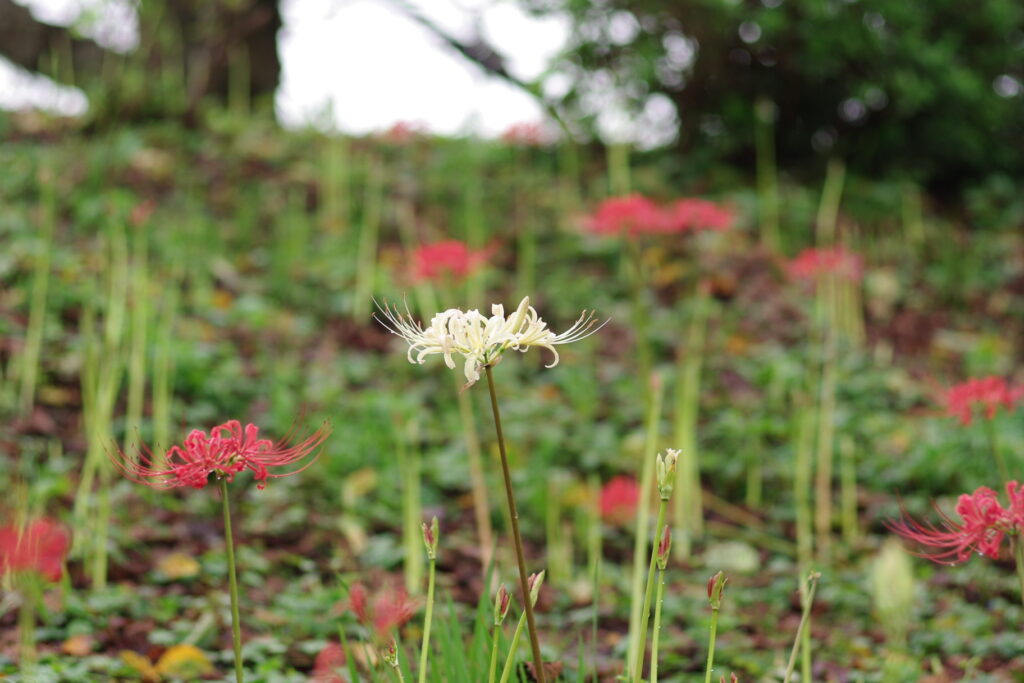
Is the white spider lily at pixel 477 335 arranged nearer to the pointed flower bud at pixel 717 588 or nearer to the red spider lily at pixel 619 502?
the pointed flower bud at pixel 717 588

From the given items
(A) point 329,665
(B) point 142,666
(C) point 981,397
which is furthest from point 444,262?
(C) point 981,397

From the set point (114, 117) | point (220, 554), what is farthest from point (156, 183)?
point (220, 554)

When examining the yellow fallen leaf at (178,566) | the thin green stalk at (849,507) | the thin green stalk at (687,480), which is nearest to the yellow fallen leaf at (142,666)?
the yellow fallen leaf at (178,566)

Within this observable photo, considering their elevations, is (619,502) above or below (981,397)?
below

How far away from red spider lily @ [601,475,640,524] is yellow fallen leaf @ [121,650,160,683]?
159cm

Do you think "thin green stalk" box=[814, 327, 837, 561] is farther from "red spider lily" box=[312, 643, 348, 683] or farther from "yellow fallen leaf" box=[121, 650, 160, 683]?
"yellow fallen leaf" box=[121, 650, 160, 683]

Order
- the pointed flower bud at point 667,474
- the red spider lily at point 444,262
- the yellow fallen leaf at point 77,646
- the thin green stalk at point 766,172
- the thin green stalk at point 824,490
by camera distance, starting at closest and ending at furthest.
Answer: the pointed flower bud at point 667,474 → the yellow fallen leaf at point 77,646 → the thin green stalk at point 824,490 → the red spider lily at point 444,262 → the thin green stalk at point 766,172

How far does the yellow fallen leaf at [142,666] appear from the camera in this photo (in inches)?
75.2

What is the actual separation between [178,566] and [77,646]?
0.54 meters

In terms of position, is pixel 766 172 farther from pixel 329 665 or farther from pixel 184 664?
pixel 184 664

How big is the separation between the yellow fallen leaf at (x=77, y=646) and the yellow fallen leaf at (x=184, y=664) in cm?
18

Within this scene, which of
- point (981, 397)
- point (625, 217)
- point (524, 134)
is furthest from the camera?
point (524, 134)

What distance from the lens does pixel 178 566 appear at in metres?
2.57

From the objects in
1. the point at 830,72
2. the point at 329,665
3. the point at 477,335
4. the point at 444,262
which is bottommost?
the point at 329,665
